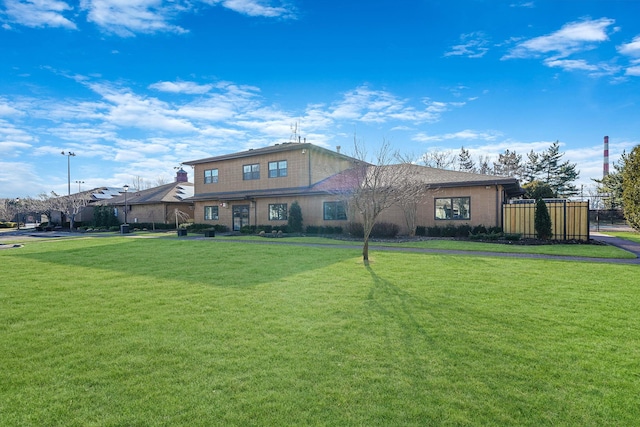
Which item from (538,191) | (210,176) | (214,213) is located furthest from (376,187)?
(538,191)

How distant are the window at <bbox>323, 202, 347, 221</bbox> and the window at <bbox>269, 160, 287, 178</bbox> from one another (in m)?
4.60

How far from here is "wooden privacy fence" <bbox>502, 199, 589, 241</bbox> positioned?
1717 cm

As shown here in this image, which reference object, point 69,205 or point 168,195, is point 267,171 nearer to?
point 168,195

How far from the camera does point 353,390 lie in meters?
3.25

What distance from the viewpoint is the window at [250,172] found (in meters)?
27.7

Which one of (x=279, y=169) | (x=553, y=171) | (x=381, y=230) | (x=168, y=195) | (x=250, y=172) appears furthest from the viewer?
(x=553, y=171)

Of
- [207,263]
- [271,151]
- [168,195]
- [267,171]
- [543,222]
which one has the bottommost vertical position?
[207,263]

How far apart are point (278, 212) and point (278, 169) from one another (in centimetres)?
339

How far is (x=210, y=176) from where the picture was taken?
30.5m

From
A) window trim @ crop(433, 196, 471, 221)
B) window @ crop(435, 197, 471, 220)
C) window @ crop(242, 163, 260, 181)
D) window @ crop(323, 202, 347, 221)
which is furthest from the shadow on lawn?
window @ crop(242, 163, 260, 181)

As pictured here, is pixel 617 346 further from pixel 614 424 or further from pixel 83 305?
pixel 83 305

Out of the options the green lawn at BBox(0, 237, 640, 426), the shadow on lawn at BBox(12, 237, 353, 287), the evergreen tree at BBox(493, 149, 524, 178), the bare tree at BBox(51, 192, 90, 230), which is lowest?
the green lawn at BBox(0, 237, 640, 426)

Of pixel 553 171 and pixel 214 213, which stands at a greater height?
pixel 553 171

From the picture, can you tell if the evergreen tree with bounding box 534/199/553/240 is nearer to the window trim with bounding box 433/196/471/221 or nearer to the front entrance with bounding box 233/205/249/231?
the window trim with bounding box 433/196/471/221
